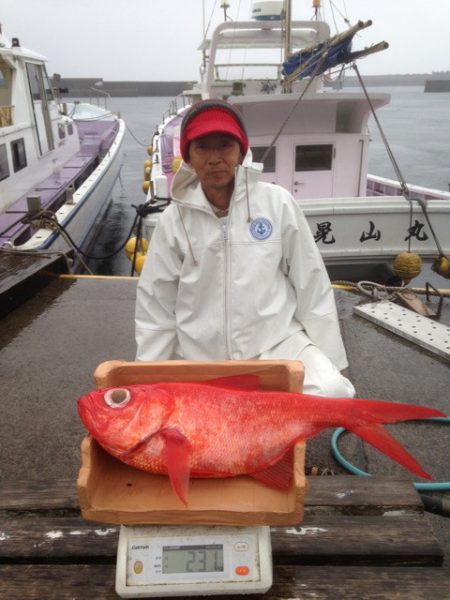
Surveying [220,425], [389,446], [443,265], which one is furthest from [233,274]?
[443,265]

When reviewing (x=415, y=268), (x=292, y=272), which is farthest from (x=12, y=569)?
(x=415, y=268)

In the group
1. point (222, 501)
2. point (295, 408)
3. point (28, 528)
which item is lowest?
point (28, 528)

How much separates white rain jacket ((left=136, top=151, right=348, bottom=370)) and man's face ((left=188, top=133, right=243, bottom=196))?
0.21ft

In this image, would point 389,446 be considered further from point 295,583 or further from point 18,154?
point 18,154

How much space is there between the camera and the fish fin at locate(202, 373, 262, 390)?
5.31 feet

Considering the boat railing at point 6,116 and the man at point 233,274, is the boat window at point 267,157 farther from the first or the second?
the man at point 233,274

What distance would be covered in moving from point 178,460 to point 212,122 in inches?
59.2

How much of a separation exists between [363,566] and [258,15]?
491 inches

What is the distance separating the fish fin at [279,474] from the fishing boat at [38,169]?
5498 millimetres

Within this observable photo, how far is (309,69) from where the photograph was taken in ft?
28.5

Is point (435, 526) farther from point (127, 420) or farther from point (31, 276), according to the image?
point (31, 276)

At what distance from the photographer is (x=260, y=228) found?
2342mm

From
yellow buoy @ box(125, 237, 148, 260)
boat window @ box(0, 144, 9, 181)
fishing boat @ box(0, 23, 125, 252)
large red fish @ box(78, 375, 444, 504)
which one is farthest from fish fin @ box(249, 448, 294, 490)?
boat window @ box(0, 144, 9, 181)

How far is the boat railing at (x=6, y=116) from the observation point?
910cm
